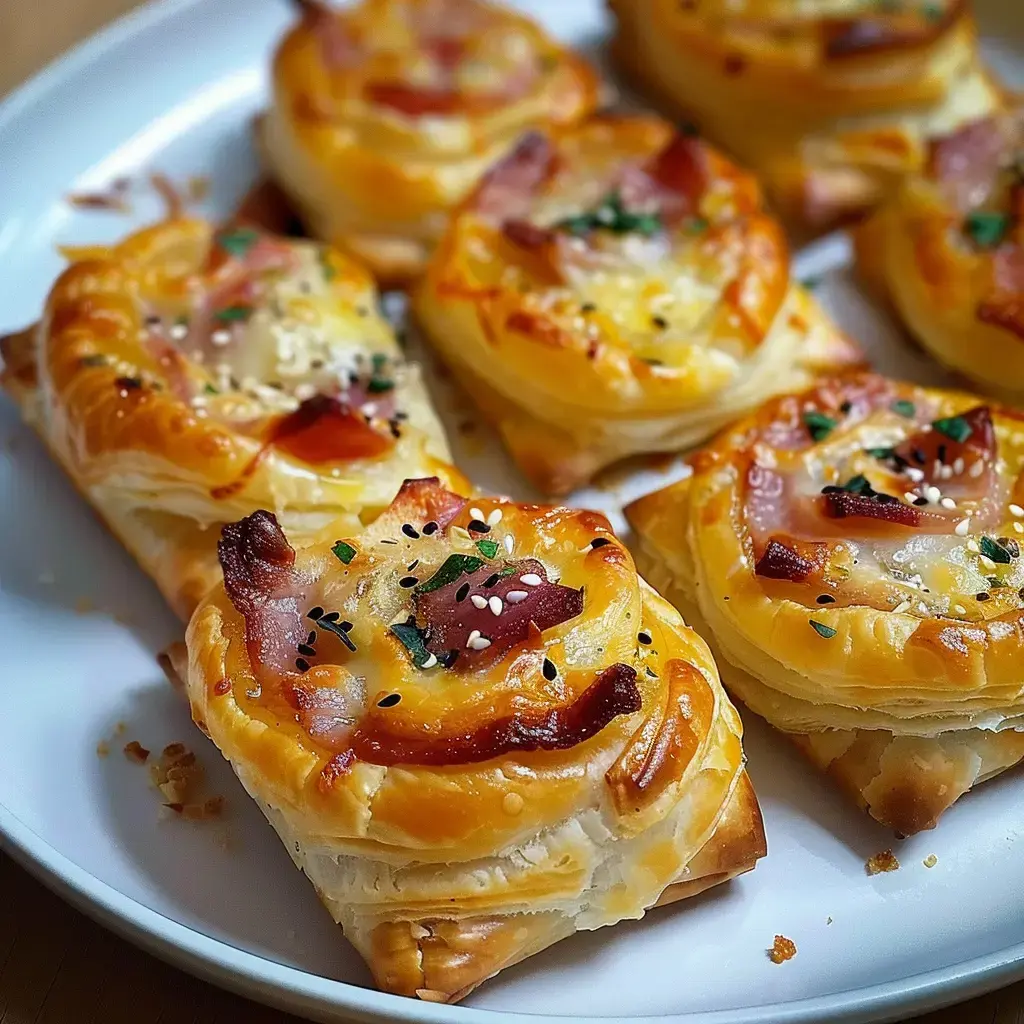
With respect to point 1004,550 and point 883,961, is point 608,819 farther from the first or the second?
point 1004,550

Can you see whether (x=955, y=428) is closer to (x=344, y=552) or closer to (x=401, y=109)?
(x=344, y=552)

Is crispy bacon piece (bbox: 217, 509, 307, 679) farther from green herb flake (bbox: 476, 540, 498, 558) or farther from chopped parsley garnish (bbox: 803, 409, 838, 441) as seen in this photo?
chopped parsley garnish (bbox: 803, 409, 838, 441)

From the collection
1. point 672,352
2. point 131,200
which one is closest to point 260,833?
point 672,352

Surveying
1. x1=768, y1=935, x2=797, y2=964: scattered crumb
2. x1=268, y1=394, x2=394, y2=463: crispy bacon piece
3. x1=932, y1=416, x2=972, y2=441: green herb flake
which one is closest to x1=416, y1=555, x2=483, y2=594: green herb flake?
x1=268, y1=394, x2=394, y2=463: crispy bacon piece

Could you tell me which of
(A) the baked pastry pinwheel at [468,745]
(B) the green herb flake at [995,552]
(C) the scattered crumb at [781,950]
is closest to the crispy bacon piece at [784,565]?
(A) the baked pastry pinwheel at [468,745]

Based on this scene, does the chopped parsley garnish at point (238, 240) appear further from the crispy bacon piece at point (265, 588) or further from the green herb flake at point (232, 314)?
the crispy bacon piece at point (265, 588)

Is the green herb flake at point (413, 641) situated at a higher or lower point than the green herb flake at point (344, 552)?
lower
